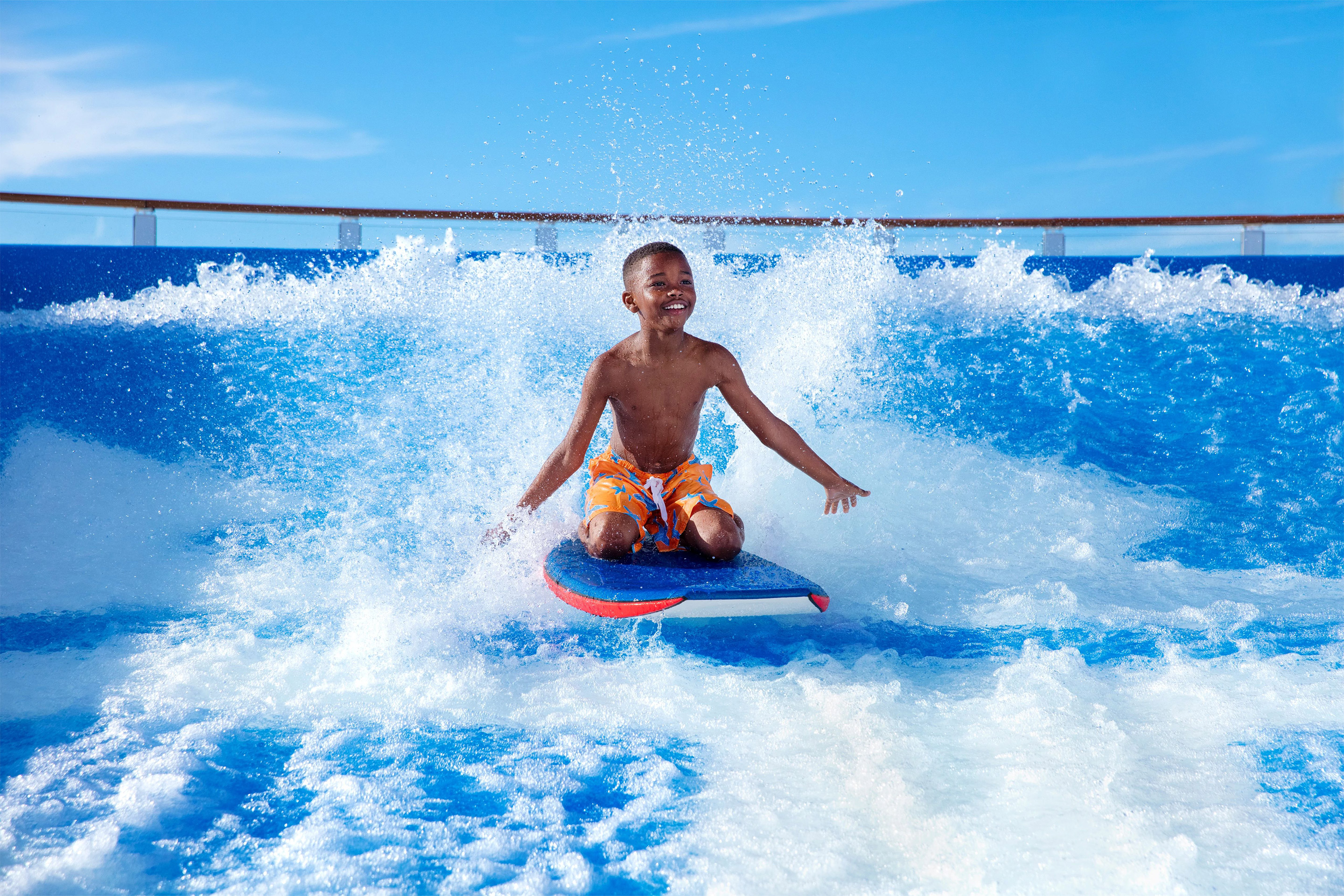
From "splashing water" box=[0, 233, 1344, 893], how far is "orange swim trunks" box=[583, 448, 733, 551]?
0.35m

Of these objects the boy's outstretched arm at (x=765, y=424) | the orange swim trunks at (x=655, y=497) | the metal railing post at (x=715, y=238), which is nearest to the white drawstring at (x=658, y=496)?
the orange swim trunks at (x=655, y=497)

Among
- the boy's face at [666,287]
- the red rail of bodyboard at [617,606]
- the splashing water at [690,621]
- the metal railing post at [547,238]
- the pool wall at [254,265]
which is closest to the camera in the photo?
the splashing water at [690,621]

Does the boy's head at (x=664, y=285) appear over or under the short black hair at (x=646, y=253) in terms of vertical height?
under

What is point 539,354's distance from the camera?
15.8 feet

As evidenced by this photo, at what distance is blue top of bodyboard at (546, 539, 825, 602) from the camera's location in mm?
2361

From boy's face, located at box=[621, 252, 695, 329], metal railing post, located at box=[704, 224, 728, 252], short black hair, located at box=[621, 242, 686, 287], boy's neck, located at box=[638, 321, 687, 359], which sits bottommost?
boy's neck, located at box=[638, 321, 687, 359]

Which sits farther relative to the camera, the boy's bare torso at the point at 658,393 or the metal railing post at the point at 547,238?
the metal railing post at the point at 547,238

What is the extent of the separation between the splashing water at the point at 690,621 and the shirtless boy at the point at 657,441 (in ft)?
1.00

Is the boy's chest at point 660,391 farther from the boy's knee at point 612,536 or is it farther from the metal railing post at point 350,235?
the metal railing post at point 350,235

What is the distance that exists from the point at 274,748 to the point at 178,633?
0.95 meters

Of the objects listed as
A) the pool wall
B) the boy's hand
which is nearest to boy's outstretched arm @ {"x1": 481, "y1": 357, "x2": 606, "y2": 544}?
the boy's hand

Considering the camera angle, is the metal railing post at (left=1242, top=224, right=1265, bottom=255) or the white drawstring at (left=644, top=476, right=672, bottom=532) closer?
the white drawstring at (left=644, top=476, right=672, bottom=532)

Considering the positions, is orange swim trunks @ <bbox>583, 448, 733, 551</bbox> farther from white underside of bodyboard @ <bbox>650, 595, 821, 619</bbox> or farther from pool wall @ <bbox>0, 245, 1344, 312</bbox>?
pool wall @ <bbox>0, 245, 1344, 312</bbox>

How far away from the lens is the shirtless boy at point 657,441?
2.74m
